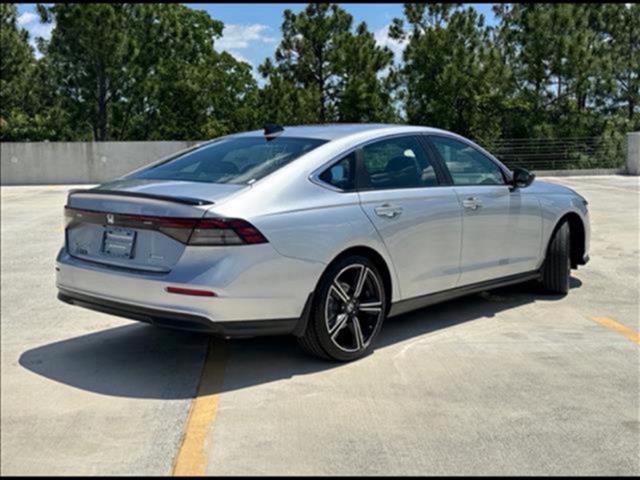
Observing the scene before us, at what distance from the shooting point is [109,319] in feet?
19.4

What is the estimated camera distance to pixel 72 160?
26.4 metres

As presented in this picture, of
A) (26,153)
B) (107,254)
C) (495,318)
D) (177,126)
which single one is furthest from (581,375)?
(177,126)

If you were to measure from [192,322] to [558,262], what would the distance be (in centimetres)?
385

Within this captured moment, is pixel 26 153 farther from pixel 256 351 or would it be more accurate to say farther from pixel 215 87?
pixel 256 351

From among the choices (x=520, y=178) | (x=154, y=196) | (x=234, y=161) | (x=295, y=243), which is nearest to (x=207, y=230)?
(x=154, y=196)

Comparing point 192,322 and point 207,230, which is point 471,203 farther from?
point 192,322

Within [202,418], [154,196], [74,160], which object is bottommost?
[202,418]

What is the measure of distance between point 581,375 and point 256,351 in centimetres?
219

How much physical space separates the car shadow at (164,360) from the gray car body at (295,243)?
458 mm

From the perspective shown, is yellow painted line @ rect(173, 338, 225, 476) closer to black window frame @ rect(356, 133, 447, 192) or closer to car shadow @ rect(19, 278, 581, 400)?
car shadow @ rect(19, 278, 581, 400)

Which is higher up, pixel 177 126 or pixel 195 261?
pixel 177 126

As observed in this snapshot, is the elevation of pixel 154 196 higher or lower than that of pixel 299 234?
higher

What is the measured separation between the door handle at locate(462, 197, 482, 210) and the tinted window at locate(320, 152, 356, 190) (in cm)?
110

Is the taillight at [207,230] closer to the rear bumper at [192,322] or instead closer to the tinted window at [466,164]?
the rear bumper at [192,322]
